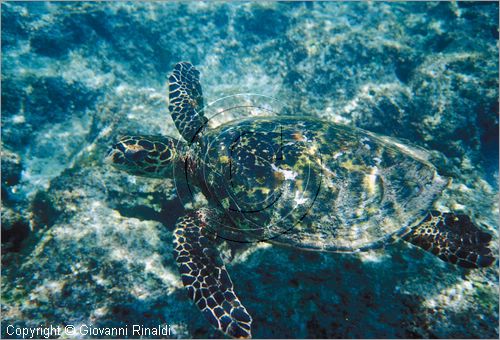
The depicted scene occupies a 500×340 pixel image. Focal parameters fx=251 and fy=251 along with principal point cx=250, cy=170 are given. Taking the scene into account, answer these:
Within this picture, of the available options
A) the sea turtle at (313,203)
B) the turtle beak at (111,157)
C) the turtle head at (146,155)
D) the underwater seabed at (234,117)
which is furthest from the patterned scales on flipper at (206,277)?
the turtle beak at (111,157)

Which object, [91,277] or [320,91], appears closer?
[91,277]

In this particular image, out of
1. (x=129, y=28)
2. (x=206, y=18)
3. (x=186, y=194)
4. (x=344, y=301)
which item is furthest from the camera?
(x=206, y=18)

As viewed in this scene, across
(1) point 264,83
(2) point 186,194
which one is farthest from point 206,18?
(2) point 186,194

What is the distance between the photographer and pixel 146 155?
3.26m

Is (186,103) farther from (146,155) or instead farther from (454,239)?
(454,239)

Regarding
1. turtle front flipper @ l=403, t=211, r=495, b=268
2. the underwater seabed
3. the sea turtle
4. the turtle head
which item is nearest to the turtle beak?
the turtle head

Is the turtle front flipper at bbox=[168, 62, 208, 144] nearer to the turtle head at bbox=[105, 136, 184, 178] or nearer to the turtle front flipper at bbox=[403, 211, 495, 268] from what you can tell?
the turtle head at bbox=[105, 136, 184, 178]

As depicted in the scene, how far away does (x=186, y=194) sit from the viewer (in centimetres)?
366

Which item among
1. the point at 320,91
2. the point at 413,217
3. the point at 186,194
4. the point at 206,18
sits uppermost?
the point at 206,18

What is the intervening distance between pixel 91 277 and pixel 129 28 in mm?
6356

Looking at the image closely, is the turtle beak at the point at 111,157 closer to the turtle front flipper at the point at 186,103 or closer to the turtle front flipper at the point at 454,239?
the turtle front flipper at the point at 186,103

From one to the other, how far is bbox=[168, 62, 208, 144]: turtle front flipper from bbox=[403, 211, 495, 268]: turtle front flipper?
3.03 m

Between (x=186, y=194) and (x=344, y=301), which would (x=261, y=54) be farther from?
(x=344, y=301)

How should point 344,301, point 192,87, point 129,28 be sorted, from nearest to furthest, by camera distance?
point 344,301, point 192,87, point 129,28
